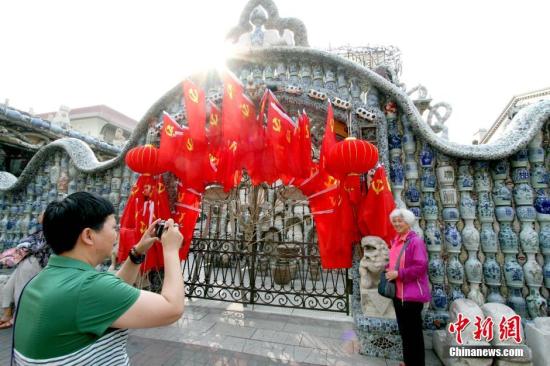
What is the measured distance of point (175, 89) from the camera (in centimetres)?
471

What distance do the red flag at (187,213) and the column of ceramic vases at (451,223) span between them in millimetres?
3583

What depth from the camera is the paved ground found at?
3006mm

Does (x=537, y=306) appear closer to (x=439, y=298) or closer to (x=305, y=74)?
(x=439, y=298)

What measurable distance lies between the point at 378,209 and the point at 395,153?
3.36ft

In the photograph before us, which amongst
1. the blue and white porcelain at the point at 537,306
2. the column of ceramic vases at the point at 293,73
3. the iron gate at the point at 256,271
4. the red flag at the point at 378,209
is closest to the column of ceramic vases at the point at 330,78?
the column of ceramic vases at the point at 293,73

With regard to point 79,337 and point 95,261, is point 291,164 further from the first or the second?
point 79,337

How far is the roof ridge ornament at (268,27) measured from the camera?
4211 millimetres

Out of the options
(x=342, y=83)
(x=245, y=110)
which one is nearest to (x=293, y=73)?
(x=342, y=83)

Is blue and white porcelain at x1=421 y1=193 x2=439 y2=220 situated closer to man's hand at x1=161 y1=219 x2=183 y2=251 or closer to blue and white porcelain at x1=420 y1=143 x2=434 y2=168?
blue and white porcelain at x1=420 y1=143 x2=434 y2=168

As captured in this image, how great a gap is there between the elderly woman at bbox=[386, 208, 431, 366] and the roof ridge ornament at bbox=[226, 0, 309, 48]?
11.3 feet

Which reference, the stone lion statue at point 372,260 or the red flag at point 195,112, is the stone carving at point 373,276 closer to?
the stone lion statue at point 372,260

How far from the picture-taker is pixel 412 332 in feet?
8.33

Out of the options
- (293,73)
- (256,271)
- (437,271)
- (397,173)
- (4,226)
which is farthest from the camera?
(4,226)

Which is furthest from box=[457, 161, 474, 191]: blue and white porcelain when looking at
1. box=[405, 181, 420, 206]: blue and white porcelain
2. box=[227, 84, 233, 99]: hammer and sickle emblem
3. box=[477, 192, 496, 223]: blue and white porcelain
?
box=[227, 84, 233, 99]: hammer and sickle emblem
